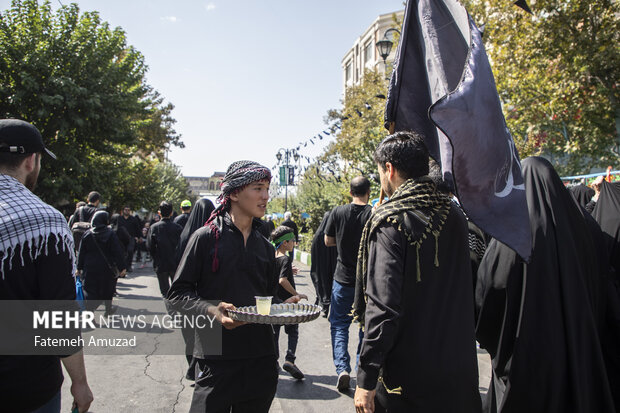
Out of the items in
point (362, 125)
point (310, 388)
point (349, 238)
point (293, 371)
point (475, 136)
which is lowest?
point (310, 388)

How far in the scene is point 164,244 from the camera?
7.80 metres

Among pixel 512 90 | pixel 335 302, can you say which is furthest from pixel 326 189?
pixel 335 302

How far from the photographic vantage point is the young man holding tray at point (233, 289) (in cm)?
254

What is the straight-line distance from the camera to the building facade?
48562 millimetres

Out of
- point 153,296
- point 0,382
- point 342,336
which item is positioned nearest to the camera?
point 0,382

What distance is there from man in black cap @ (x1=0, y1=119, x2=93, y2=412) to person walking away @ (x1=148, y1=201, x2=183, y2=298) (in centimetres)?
565

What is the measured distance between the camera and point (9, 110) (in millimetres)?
16281

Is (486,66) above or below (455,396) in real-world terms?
above

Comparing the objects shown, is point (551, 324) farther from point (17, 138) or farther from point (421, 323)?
point (17, 138)

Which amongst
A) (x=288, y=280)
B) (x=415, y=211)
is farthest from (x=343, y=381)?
(x=415, y=211)

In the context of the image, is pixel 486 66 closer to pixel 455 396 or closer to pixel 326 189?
pixel 455 396

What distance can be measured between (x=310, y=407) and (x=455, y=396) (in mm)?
2598

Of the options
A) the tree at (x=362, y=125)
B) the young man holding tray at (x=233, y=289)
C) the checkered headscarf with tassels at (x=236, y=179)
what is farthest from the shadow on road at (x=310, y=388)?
the tree at (x=362, y=125)

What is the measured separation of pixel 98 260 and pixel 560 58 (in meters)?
13.3
